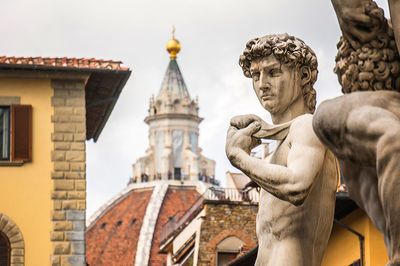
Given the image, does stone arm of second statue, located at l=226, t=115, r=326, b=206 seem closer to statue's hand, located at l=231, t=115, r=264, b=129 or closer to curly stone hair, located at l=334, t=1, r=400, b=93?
statue's hand, located at l=231, t=115, r=264, b=129

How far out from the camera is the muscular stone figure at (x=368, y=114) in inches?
202

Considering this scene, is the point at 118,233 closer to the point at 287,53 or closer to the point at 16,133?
the point at 16,133

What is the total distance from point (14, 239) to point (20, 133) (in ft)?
8.18

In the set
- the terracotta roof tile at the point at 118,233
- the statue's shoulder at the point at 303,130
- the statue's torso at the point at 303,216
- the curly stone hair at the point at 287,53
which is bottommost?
the terracotta roof tile at the point at 118,233

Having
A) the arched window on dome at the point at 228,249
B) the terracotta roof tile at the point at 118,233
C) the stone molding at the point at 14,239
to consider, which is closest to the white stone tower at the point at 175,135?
the terracotta roof tile at the point at 118,233

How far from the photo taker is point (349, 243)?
33438mm

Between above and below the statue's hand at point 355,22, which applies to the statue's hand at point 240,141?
below

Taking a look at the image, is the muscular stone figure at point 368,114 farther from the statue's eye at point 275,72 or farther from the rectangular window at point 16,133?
the rectangular window at point 16,133

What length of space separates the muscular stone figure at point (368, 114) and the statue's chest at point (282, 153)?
1.56m

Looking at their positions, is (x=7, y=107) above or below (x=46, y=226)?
above

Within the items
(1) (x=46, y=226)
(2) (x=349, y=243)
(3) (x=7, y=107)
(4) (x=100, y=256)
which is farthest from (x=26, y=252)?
(4) (x=100, y=256)

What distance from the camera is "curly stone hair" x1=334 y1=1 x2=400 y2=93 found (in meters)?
5.35

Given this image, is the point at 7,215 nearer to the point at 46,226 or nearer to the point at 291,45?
the point at 46,226

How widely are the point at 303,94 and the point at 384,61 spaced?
6.65ft
